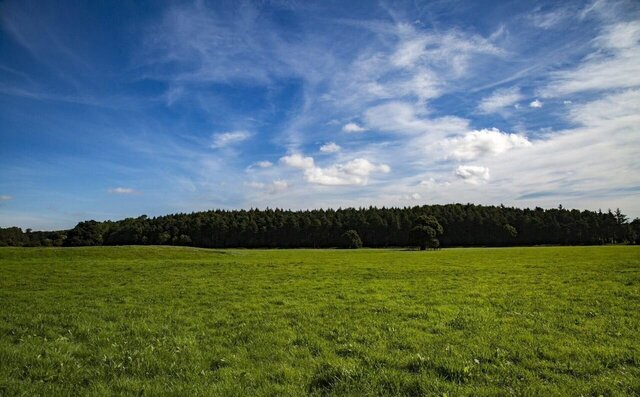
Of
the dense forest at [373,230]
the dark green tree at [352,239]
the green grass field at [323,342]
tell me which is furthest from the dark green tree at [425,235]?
the green grass field at [323,342]

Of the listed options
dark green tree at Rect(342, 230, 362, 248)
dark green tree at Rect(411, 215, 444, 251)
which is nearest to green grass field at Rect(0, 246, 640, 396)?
dark green tree at Rect(411, 215, 444, 251)

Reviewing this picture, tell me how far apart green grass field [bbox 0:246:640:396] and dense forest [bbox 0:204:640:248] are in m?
140

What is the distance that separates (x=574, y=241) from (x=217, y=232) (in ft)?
525

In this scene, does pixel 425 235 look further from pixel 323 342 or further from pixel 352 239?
pixel 323 342

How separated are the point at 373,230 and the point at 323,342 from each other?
532 feet

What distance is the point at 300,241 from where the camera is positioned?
174375mm

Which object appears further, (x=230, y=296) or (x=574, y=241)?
(x=574, y=241)

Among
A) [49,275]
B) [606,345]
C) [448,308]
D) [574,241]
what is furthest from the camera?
[574,241]

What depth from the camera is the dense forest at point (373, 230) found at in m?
165

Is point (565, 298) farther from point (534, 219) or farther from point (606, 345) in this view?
point (534, 219)

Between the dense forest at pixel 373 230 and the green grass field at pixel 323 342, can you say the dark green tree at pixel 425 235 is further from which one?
the green grass field at pixel 323 342

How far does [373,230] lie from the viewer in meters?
172

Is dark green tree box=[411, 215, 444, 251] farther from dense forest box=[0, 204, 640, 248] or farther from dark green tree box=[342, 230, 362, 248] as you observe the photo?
dense forest box=[0, 204, 640, 248]

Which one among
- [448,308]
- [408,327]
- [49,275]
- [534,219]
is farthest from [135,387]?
[534,219]
